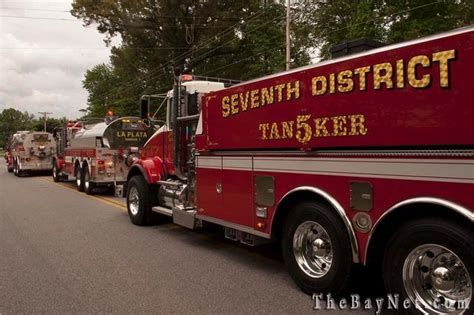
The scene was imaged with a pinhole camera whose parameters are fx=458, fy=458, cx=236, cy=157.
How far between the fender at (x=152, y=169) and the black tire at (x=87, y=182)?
7.17m

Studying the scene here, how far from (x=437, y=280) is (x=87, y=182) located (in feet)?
45.8

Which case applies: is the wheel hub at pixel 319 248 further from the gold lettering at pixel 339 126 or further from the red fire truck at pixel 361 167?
the gold lettering at pixel 339 126

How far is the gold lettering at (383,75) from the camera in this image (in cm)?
391

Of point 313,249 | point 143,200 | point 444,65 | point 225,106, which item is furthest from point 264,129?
point 143,200

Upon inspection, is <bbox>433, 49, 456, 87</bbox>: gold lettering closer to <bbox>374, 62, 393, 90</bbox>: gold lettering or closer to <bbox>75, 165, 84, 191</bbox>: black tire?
<bbox>374, 62, 393, 90</bbox>: gold lettering

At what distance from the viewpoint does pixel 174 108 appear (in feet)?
26.1

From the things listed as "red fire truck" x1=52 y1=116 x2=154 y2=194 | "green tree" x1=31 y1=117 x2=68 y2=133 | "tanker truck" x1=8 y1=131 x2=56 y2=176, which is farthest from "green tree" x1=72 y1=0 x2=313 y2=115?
"red fire truck" x1=52 y1=116 x2=154 y2=194

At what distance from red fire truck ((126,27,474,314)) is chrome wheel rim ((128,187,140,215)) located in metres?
3.16

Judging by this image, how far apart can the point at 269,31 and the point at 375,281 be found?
2715 cm

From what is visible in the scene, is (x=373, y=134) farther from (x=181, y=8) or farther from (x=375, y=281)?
(x=181, y=8)

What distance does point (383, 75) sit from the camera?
396 cm

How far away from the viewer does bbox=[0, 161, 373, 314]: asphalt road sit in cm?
476

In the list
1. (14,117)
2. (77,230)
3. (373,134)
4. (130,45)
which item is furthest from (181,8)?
(14,117)

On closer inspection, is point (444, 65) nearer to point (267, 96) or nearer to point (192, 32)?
point (267, 96)
